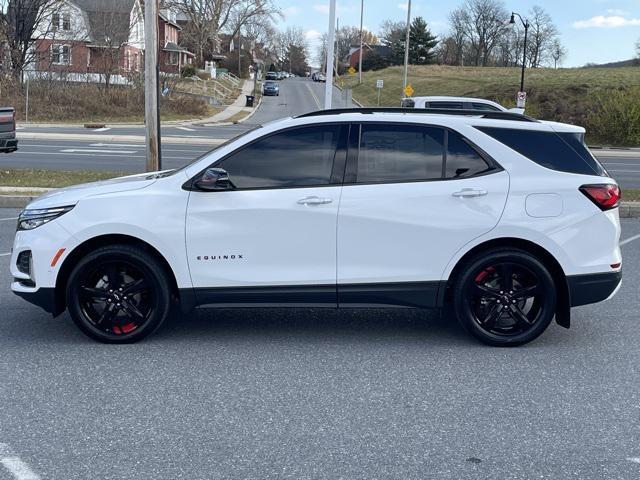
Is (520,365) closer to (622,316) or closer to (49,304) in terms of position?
(622,316)

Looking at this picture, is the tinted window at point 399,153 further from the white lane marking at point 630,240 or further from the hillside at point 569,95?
the hillside at point 569,95

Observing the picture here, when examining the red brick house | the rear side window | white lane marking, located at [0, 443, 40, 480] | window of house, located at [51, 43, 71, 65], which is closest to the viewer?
white lane marking, located at [0, 443, 40, 480]

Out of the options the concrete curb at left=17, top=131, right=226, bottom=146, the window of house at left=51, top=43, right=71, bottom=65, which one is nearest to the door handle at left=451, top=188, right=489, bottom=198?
the concrete curb at left=17, top=131, right=226, bottom=146

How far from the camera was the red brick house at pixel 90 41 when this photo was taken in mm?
45844

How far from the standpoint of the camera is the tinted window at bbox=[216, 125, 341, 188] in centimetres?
549

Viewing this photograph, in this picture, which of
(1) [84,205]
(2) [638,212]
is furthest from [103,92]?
(1) [84,205]

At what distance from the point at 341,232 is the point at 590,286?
1.96 m

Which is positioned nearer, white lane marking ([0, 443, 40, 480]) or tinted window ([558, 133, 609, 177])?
white lane marking ([0, 443, 40, 480])

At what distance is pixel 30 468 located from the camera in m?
3.60

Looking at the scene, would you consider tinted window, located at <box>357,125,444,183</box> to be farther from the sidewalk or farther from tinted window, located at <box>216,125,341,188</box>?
the sidewalk

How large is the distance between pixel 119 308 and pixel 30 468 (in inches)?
78.0

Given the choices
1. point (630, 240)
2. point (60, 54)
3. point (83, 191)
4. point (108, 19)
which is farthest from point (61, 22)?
point (83, 191)

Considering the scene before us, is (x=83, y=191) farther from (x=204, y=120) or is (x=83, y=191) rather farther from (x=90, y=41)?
(x=90, y=41)

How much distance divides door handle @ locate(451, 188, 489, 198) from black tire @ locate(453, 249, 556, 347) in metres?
0.45
